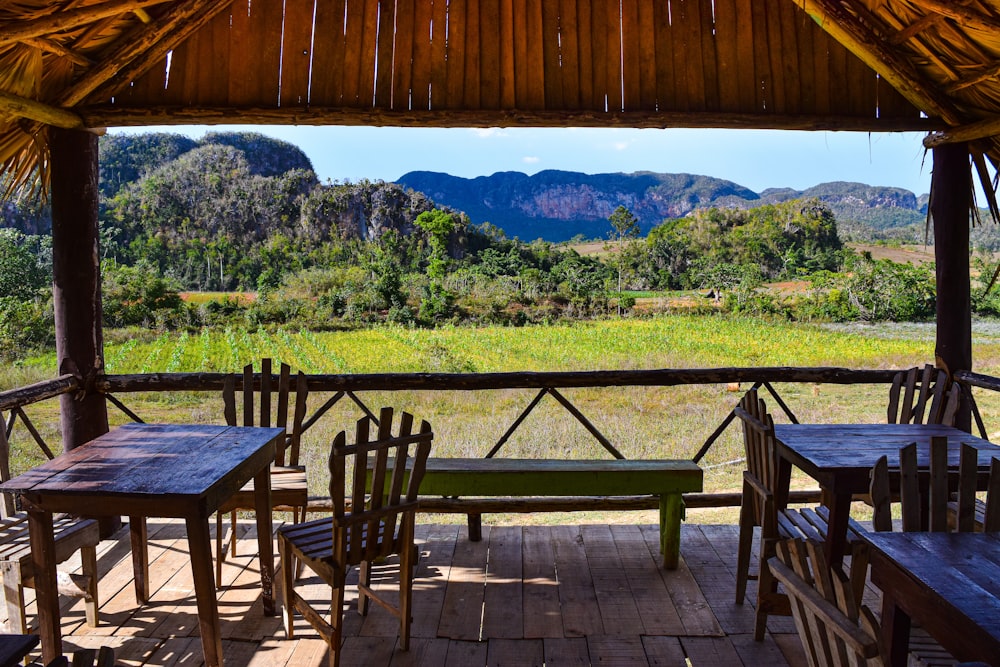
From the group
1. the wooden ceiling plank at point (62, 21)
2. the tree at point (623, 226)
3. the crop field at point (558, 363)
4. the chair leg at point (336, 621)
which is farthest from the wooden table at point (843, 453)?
the tree at point (623, 226)

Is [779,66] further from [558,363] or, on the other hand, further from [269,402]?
[558,363]

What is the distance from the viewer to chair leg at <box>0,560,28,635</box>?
2266 millimetres

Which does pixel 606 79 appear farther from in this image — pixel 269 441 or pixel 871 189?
pixel 871 189

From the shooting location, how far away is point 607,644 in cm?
252

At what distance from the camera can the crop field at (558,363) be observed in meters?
12.1

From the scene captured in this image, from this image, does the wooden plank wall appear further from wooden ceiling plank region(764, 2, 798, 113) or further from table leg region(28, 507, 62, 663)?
table leg region(28, 507, 62, 663)

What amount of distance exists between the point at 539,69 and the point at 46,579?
314 cm

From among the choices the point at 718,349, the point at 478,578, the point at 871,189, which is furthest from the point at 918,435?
the point at 871,189

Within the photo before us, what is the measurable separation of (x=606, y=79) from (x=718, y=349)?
50.1ft

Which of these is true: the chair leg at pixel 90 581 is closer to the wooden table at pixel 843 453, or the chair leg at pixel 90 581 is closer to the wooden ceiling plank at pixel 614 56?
the wooden table at pixel 843 453

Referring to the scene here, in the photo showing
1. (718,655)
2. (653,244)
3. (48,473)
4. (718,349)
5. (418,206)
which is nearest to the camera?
(48,473)

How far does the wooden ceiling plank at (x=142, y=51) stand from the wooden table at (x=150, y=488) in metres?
1.75

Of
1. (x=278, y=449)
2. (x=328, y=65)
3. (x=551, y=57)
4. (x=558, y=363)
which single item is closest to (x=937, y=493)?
(x=278, y=449)

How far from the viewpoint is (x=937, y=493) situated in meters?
1.91
